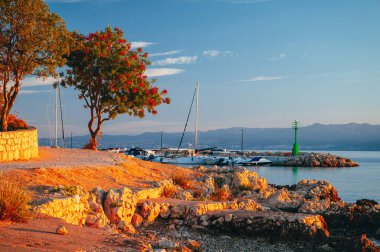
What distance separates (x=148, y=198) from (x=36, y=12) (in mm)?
12080

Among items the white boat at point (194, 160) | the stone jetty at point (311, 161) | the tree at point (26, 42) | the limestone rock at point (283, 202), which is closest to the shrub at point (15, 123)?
the tree at point (26, 42)

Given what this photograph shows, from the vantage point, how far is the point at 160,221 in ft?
52.5

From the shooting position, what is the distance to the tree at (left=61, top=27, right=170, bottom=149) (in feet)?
104

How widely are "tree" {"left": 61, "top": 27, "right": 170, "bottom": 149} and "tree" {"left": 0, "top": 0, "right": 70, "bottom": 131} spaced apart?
5.47m

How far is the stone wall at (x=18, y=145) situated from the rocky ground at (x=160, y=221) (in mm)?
3361

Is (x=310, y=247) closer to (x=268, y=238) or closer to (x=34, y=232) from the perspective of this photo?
(x=268, y=238)

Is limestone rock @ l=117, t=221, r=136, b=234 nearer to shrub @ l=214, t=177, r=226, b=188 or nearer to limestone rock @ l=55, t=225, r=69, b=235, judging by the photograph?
limestone rock @ l=55, t=225, r=69, b=235

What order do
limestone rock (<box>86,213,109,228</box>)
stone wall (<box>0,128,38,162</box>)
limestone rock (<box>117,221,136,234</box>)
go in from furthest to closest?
stone wall (<box>0,128,38,162</box>) < limestone rock (<box>117,221,136,234</box>) < limestone rock (<box>86,213,109,228</box>)

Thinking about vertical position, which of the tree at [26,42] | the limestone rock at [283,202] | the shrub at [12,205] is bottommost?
the limestone rock at [283,202]

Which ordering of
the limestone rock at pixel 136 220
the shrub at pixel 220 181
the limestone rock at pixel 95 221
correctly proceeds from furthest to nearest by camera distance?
the shrub at pixel 220 181 → the limestone rock at pixel 136 220 → the limestone rock at pixel 95 221

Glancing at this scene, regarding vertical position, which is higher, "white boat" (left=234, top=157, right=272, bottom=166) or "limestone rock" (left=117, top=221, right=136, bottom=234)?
"limestone rock" (left=117, top=221, right=136, bottom=234)

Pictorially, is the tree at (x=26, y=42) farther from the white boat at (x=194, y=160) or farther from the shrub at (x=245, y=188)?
the white boat at (x=194, y=160)

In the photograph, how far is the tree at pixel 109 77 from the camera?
3158 cm

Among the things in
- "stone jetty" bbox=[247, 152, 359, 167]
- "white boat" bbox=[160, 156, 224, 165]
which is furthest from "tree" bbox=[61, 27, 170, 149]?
"stone jetty" bbox=[247, 152, 359, 167]
